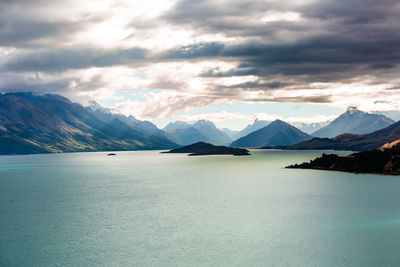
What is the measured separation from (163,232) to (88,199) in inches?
2222

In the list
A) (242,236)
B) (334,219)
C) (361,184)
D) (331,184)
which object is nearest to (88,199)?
(242,236)

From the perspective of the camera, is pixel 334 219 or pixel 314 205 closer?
pixel 334 219

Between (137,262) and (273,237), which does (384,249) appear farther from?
(137,262)

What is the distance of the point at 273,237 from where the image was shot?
69750 millimetres

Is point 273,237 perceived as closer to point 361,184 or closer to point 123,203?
point 123,203

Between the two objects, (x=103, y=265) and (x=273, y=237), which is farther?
(x=273, y=237)

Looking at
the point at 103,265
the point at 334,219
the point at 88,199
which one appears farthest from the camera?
the point at 88,199

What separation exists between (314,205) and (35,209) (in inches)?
3333

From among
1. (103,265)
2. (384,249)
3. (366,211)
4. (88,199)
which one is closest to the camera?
(103,265)

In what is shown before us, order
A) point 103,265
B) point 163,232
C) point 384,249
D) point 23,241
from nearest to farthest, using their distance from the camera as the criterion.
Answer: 1. point 103,265
2. point 384,249
3. point 23,241
4. point 163,232

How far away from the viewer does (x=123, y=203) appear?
111938 mm

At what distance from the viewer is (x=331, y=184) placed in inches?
6471

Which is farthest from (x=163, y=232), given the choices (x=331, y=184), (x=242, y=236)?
(x=331, y=184)

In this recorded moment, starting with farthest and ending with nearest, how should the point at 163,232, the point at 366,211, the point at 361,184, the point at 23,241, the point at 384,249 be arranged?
the point at 361,184 → the point at 366,211 → the point at 163,232 → the point at 23,241 → the point at 384,249
